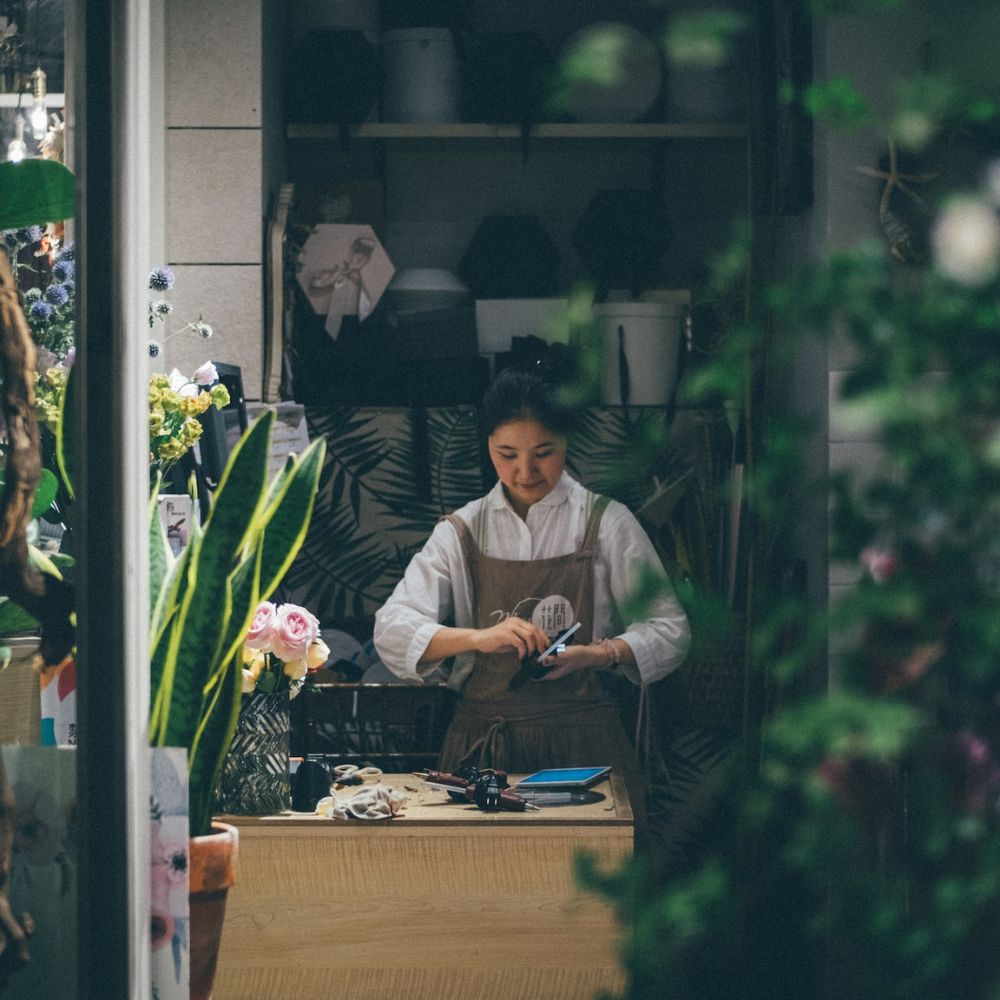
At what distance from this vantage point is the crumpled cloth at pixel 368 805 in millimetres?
2309

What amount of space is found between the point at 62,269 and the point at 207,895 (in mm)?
876

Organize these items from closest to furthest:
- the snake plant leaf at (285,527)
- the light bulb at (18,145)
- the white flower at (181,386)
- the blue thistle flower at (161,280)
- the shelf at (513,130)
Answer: the light bulb at (18,145) → the snake plant leaf at (285,527) → the white flower at (181,386) → the blue thistle flower at (161,280) → the shelf at (513,130)

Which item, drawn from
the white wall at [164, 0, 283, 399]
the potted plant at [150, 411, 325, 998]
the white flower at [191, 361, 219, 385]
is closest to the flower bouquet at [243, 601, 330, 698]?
the potted plant at [150, 411, 325, 998]

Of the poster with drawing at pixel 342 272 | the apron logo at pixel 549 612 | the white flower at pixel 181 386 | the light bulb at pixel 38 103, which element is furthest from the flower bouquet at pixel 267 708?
the poster with drawing at pixel 342 272

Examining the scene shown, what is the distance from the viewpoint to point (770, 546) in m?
3.15

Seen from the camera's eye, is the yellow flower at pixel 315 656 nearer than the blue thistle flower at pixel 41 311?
No

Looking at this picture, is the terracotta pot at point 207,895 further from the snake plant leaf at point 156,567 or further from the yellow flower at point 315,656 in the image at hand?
the yellow flower at point 315,656

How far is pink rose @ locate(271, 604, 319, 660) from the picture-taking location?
225 centimetres

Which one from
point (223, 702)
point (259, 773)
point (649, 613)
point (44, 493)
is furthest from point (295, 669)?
point (649, 613)

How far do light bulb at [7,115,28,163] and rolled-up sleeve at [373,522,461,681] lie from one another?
1.66 meters

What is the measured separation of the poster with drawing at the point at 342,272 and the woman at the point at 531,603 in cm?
53

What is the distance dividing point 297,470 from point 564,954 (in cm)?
99

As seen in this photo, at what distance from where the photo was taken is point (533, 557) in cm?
333

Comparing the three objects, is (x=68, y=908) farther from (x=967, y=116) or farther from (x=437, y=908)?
(x=967, y=116)
